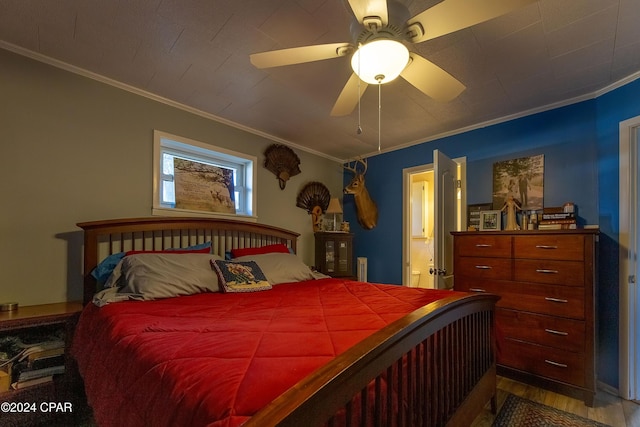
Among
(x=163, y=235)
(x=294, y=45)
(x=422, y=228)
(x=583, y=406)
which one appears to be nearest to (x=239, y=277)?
(x=163, y=235)

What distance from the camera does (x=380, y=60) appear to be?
55.9 inches

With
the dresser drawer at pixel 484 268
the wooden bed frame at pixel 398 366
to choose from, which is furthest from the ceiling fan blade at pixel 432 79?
the dresser drawer at pixel 484 268

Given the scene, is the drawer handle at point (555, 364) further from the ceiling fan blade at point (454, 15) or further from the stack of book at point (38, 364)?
the stack of book at point (38, 364)

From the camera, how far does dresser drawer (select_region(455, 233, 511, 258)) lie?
8.12 ft

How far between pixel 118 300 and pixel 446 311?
1.83 metres

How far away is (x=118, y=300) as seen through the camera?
5.76 feet

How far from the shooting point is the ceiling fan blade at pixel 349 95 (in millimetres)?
1687

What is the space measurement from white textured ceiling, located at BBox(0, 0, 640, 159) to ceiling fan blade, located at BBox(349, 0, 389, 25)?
365 mm

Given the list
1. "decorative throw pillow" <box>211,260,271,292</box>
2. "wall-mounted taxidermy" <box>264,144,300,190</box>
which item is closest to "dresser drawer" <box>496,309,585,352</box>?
"decorative throw pillow" <box>211,260,271,292</box>

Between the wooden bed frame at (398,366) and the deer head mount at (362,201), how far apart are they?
217 cm

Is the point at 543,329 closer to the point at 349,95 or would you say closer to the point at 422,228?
the point at 349,95

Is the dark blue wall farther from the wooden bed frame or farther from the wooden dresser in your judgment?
the wooden bed frame

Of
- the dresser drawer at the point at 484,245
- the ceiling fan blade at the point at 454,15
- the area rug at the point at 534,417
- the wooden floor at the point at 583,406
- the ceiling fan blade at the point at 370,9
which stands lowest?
the wooden floor at the point at 583,406

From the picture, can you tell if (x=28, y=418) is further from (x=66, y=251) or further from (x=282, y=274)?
(x=282, y=274)
